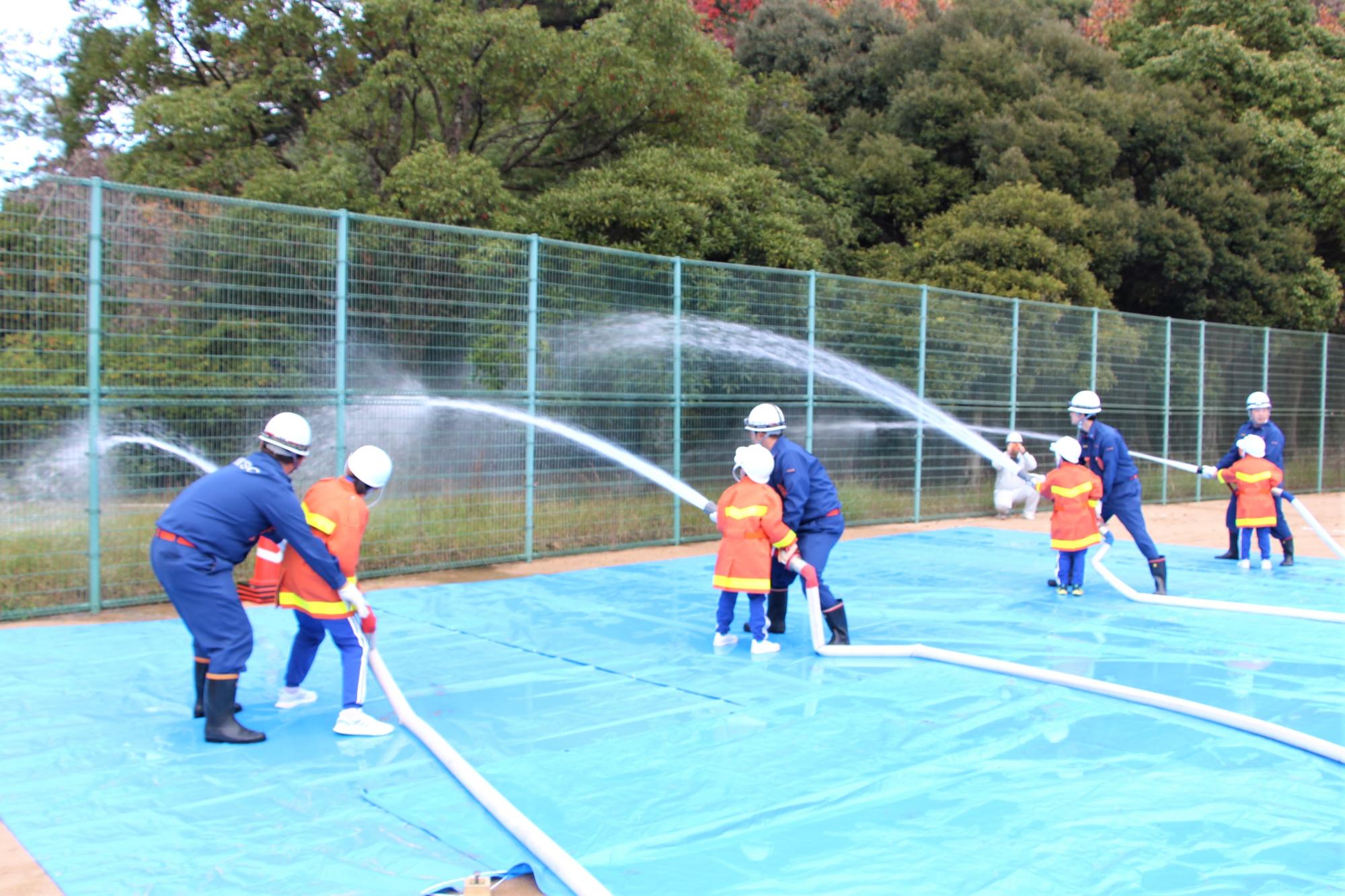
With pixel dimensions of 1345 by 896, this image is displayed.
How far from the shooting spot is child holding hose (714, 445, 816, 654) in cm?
705

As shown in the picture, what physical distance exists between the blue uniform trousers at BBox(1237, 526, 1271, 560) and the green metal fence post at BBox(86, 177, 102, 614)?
10.6 meters

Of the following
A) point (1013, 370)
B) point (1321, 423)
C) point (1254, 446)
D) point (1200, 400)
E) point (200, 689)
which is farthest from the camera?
point (1321, 423)

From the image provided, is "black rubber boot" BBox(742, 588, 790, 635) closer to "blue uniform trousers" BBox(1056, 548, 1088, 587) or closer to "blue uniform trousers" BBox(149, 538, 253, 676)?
"blue uniform trousers" BBox(1056, 548, 1088, 587)

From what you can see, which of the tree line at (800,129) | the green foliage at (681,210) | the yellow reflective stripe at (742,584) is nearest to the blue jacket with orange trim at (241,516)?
the yellow reflective stripe at (742,584)

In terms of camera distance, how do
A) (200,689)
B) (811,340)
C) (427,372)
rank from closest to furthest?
(200,689) → (427,372) → (811,340)

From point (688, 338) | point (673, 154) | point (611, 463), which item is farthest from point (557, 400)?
point (673, 154)

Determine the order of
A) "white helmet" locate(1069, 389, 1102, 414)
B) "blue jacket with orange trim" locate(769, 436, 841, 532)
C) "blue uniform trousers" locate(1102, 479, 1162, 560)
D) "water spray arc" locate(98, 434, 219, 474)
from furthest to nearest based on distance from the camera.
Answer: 1. "white helmet" locate(1069, 389, 1102, 414)
2. "blue uniform trousers" locate(1102, 479, 1162, 560)
3. "water spray arc" locate(98, 434, 219, 474)
4. "blue jacket with orange trim" locate(769, 436, 841, 532)

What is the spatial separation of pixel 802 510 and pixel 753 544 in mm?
678

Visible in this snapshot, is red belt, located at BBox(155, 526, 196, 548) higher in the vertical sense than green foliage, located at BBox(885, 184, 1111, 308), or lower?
lower

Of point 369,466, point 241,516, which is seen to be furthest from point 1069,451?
point 241,516

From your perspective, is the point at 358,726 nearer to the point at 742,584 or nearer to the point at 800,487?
the point at 742,584

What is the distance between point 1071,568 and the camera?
9.55m

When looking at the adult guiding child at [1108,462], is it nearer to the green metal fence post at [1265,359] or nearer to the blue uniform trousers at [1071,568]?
the blue uniform trousers at [1071,568]

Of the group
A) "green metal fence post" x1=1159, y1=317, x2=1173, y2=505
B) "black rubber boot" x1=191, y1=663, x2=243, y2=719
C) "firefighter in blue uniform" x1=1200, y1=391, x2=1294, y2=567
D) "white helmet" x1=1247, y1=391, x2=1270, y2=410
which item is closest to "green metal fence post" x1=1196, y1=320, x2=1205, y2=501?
"green metal fence post" x1=1159, y1=317, x2=1173, y2=505
